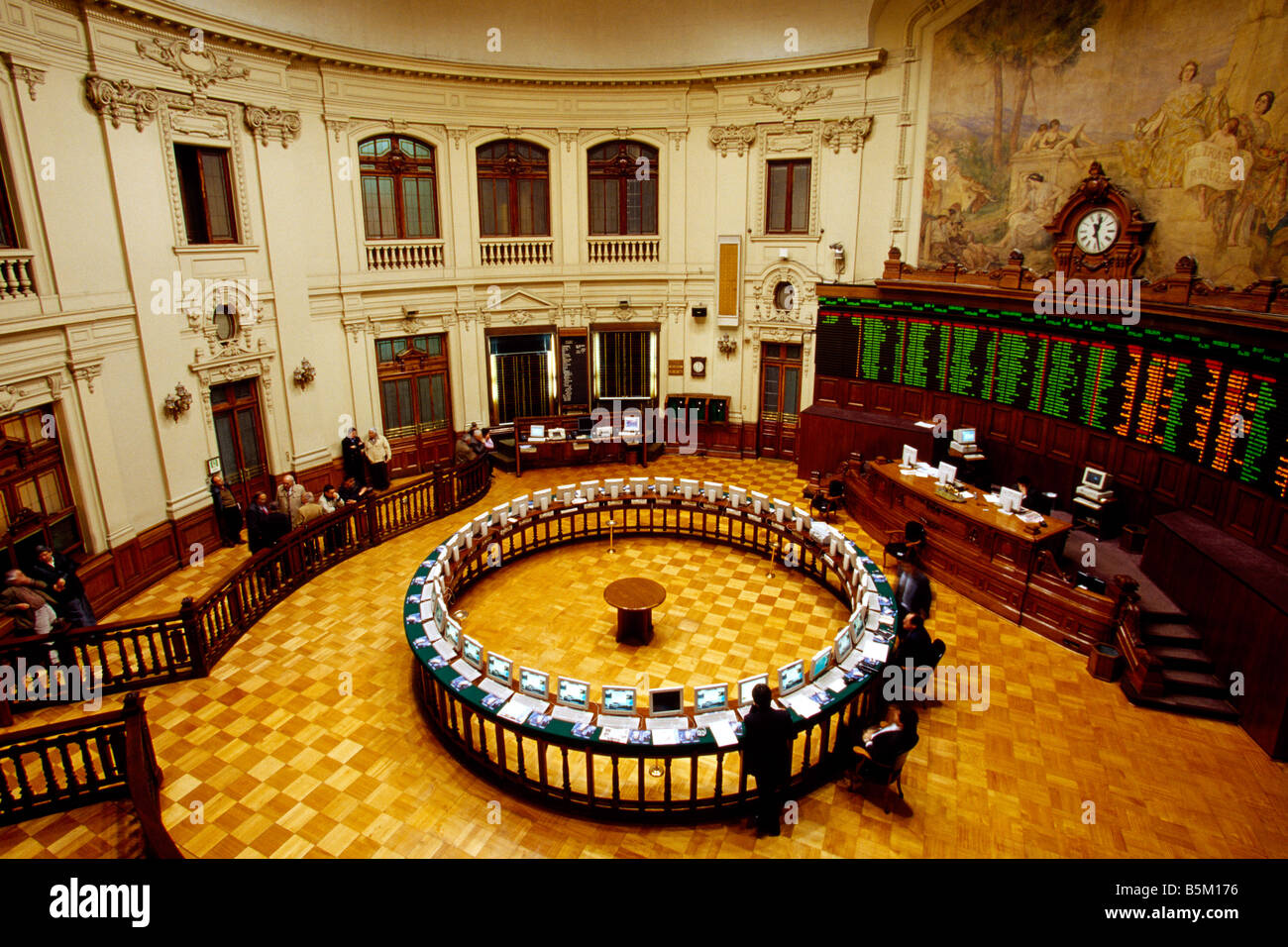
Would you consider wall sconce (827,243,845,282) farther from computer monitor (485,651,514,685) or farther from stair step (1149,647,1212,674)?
computer monitor (485,651,514,685)

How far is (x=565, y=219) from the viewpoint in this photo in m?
16.8

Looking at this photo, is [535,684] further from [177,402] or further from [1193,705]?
[177,402]

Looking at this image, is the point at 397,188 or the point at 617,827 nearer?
the point at 617,827

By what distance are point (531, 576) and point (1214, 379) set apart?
32.2 ft

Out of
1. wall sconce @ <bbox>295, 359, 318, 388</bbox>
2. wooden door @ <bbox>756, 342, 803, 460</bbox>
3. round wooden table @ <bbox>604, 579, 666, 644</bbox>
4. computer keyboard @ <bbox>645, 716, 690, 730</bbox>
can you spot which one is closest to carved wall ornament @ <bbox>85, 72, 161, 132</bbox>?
wall sconce @ <bbox>295, 359, 318, 388</bbox>

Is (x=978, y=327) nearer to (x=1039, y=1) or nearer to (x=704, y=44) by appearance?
(x=1039, y=1)

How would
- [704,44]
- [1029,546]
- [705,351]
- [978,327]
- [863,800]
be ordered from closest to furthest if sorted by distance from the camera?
1. [863,800]
2. [1029,546]
3. [978,327]
4. [704,44]
5. [705,351]

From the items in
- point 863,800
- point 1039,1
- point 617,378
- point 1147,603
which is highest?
point 1039,1

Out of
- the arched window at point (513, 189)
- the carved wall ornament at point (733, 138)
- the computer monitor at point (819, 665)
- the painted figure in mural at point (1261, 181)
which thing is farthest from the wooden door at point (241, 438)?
the painted figure in mural at point (1261, 181)

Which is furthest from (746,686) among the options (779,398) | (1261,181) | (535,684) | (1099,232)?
(779,398)

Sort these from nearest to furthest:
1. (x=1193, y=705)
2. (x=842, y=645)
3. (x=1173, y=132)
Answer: (x=842, y=645), (x=1193, y=705), (x=1173, y=132)

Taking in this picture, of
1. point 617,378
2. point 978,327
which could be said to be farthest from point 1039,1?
point 617,378

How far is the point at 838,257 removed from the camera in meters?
15.7

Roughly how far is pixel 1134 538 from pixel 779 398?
8.04m
